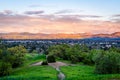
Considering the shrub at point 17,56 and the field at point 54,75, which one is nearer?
the field at point 54,75

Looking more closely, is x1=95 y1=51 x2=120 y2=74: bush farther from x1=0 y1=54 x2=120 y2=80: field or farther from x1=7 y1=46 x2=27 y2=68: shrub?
x1=7 y1=46 x2=27 y2=68: shrub

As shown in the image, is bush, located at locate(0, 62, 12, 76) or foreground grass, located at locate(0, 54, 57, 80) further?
bush, located at locate(0, 62, 12, 76)

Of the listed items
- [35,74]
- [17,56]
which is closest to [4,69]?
[35,74]

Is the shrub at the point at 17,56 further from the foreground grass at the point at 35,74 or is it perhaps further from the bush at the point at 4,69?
the bush at the point at 4,69

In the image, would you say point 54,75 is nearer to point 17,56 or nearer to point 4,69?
point 4,69

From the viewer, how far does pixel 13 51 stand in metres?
119

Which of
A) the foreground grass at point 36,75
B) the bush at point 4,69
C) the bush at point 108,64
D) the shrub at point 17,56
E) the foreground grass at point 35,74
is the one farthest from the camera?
the shrub at point 17,56

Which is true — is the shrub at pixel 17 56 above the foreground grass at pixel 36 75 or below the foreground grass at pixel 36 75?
above

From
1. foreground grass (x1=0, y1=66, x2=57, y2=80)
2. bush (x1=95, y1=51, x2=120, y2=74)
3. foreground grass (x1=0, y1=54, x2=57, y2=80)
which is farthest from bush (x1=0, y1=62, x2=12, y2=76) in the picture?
bush (x1=95, y1=51, x2=120, y2=74)

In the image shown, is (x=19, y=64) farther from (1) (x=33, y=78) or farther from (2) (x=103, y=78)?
(2) (x=103, y=78)

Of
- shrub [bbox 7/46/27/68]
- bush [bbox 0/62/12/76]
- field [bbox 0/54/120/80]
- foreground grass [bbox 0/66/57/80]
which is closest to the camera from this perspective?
field [bbox 0/54/120/80]

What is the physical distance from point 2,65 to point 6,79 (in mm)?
20933

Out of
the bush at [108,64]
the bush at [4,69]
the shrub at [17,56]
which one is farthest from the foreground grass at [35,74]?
the bush at [108,64]

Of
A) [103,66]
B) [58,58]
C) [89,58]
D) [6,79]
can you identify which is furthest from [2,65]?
[58,58]
